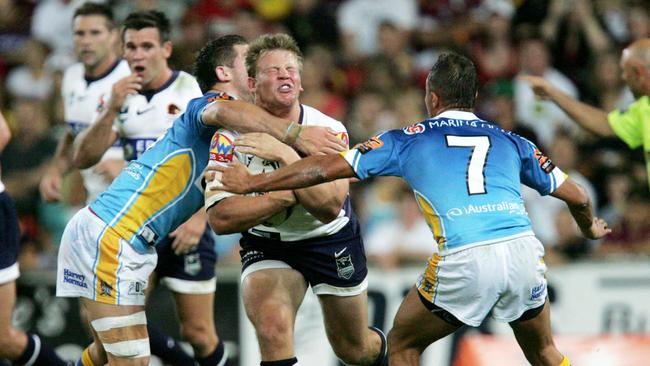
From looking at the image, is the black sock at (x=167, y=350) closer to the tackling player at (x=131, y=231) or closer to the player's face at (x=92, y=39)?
the tackling player at (x=131, y=231)

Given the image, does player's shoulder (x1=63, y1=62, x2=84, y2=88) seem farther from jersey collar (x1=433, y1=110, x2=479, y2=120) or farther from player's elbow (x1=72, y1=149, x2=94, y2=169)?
jersey collar (x1=433, y1=110, x2=479, y2=120)

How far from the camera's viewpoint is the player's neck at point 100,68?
858 cm

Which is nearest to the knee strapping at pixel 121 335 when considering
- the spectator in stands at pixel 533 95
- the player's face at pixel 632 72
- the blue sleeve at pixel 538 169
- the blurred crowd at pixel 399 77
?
the blue sleeve at pixel 538 169

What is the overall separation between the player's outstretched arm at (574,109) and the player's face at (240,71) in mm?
2085

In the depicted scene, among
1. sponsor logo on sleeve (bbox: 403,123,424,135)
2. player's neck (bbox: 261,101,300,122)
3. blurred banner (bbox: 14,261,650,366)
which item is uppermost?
player's neck (bbox: 261,101,300,122)


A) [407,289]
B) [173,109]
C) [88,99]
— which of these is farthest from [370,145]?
[407,289]

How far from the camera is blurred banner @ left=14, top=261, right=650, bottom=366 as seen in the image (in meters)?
9.62

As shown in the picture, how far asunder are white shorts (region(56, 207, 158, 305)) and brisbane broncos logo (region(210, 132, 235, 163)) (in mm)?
825

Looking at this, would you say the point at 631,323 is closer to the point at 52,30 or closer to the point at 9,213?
the point at 9,213

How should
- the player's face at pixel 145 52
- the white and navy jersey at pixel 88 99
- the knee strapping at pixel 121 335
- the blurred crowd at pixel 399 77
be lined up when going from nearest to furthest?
the knee strapping at pixel 121 335, the player's face at pixel 145 52, the white and navy jersey at pixel 88 99, the blurred crowd at pixel 399 77

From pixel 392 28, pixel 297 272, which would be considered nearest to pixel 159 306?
pixel 297 272

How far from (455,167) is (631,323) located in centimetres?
437

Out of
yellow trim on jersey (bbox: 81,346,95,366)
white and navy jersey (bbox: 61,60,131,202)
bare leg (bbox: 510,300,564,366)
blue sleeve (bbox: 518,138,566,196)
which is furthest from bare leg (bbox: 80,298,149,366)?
→ blue sleeve (bbox: 518,138,566,196)

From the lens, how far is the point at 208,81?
6.72 meters
